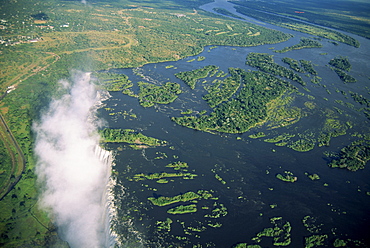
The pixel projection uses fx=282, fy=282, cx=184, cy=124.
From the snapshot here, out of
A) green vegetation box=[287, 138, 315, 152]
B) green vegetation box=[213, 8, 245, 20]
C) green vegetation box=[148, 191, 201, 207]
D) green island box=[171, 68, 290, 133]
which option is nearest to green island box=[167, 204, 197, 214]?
green vegetation box=[148, 191, 201, 207]

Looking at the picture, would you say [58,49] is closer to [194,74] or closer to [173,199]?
[194,74]

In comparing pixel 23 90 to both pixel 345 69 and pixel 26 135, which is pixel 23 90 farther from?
pixel 345 69

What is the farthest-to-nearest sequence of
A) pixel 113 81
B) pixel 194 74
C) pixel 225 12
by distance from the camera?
pixel 225 12 → pixel 194 74 → pixel 113 81

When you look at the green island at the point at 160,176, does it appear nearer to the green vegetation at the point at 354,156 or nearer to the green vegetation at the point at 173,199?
the green vegetation at the point at 173,199

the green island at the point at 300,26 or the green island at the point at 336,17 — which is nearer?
the green island at the point at 300,26

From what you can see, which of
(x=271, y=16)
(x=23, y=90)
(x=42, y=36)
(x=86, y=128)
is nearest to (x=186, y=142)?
(x=86, y=128)

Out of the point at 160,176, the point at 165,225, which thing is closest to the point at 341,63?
the point at 160,176

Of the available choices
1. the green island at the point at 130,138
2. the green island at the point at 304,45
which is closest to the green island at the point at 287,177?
the green island at the point at 130,138
